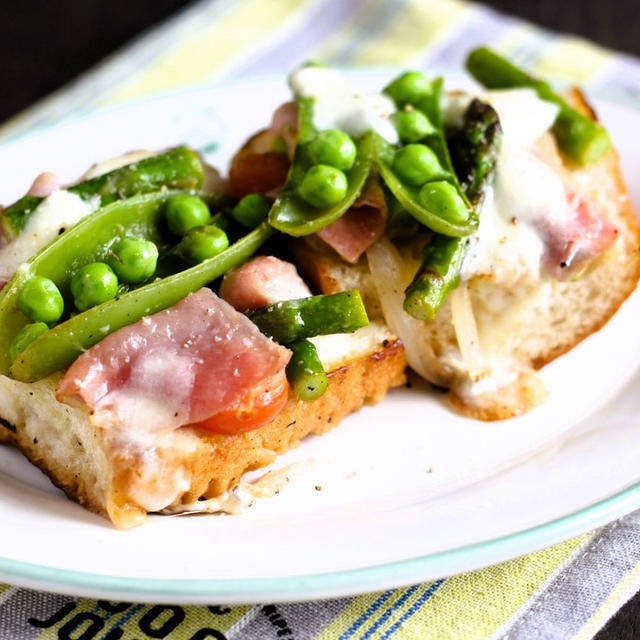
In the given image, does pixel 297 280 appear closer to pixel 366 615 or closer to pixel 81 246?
pixel 81 246

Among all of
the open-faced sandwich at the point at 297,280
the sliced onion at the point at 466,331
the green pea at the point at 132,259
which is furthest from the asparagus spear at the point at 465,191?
the green pea at the point at 132,259

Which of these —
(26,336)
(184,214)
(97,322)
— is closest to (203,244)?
(184,214)

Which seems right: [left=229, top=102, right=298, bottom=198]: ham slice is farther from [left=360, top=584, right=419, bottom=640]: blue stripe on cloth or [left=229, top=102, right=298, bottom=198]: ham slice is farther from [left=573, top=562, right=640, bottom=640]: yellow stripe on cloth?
[left=573, top=562, right=640, bottom=640]: yellow stripe on cloth

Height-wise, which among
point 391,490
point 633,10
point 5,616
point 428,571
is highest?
point 5,616

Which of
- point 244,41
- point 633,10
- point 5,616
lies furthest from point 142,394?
point 633,10

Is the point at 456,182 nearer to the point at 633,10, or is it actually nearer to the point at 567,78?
the point at 567,78

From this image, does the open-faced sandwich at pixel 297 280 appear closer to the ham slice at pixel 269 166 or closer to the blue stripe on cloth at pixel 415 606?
the ham slice at pixel 269 166

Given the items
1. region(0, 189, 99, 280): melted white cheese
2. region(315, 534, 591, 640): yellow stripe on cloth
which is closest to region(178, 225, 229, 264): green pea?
region(0, 189, 99, 280): melted white cheese
